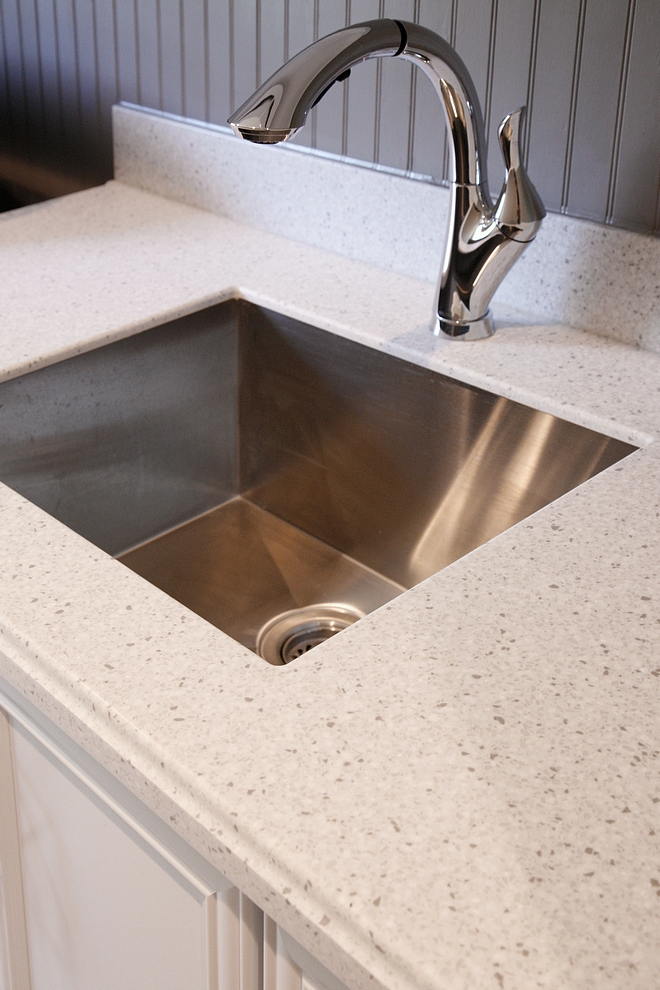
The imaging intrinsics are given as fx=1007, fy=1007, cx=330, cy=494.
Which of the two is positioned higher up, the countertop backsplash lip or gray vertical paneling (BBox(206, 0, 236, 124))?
gray vertical paneling (BBox(206, 0, 236, 124))

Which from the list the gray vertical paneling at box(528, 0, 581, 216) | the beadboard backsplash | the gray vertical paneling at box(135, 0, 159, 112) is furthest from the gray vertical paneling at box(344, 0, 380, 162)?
the gray vertical paneling at box(135, 0, 159, 112)

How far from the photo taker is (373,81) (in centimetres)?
114

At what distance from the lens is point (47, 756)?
706 millimetres

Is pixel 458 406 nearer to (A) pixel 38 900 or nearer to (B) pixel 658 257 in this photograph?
(B) pixel 658 257

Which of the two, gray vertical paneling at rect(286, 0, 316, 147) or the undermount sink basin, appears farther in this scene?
gray vertical paneling at rect(286, 0, 316, 147)

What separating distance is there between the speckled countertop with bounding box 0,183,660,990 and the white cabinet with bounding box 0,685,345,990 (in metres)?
0.06

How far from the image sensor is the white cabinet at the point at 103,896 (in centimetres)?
59

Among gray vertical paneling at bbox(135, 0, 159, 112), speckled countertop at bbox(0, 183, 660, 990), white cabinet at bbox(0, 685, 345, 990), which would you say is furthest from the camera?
gray vertical paneling at bbox(135, 0, 159, 112)

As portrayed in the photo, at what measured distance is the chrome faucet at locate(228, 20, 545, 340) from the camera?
0.76 meters

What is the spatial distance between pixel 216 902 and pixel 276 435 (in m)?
0.65

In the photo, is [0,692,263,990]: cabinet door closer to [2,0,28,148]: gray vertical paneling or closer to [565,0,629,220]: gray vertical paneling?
[565,0,629,220]: gray vertical paneling

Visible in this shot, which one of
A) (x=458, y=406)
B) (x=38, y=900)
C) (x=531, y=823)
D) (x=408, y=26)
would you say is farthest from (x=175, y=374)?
(x=531, y=823)

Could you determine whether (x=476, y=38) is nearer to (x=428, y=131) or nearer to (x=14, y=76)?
(x=428, y=131)

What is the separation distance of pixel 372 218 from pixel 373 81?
0.15 m
